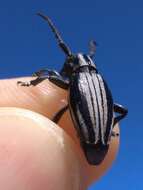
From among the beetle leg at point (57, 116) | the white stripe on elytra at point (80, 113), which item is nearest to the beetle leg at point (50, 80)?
the white stripe on elytra at point (80, 113)

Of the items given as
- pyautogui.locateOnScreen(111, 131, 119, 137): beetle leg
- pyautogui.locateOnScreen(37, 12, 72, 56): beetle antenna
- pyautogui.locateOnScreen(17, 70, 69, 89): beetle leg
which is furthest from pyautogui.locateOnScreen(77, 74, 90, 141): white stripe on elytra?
pyautogui.locateOnScreen(37, 12, 72, 56): beetle antenna

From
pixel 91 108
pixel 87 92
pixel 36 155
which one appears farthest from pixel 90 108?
pixel 36 155

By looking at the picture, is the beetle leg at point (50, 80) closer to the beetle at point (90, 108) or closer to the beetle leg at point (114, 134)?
the beetle at point (90, 108)

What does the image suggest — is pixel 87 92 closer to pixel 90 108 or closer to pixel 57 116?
pixel 90 108

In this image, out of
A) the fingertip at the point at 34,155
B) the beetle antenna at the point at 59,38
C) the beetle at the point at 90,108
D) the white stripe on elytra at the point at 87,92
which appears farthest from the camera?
the beetle antenna at the point at 59,38

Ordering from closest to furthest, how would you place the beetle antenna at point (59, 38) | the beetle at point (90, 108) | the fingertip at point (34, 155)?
the fingertip at point (34, 155) < the beetle at point (90, 108) < the beetle antenna at point (59, 38)

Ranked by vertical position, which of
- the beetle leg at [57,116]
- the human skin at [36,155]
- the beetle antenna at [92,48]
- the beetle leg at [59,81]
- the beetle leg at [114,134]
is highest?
the beetle antenna at [92,48]

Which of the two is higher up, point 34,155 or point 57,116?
point 57,116

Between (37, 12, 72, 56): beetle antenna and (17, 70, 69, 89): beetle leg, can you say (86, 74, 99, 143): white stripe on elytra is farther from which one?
(37, 12, 72, 56): beetle antenna

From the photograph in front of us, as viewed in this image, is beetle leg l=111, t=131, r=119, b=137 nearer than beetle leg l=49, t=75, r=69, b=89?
Yes
